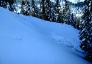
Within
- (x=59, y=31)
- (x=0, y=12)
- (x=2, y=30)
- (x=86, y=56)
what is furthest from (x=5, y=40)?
(x=59, y=31)

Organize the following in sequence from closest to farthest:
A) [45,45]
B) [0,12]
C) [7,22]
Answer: [45,45] → [7,22] → [0,12]

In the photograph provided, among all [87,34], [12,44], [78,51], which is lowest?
[78,51]

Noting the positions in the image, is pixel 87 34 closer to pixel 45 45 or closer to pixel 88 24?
pixel 88 24

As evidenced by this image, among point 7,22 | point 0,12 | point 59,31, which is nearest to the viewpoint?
point 7,22

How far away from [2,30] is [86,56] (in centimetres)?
1095

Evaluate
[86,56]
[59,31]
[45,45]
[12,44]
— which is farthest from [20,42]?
[59,31]

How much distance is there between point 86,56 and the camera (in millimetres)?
26047

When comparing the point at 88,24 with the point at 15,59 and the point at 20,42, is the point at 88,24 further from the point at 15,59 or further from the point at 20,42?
the point at 15,59

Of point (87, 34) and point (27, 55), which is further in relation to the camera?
point (87, 34)

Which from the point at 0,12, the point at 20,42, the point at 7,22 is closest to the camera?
the point at 20,42

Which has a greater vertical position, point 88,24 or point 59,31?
point 88,24

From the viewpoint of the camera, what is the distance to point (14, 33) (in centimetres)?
2027

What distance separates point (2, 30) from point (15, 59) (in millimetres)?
4596

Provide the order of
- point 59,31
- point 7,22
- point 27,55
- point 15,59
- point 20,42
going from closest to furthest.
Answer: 1. point 15,59
2. point 27,55
3. point 20,42
4. point 7,22
5. point 59,31
